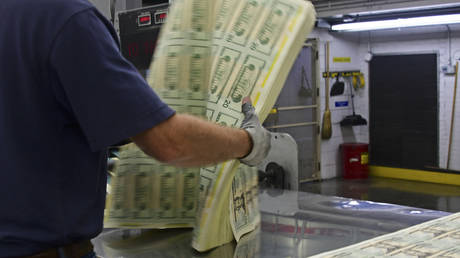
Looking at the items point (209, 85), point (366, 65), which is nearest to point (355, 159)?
point (366, 65)

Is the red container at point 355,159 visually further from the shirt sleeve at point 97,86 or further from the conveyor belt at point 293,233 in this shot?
the shirt sleeve at point 97,86

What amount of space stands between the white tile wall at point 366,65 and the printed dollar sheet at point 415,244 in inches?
→ 251

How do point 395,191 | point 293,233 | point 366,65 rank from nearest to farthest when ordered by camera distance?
1. point 293,233
2. point 395,191
3. point 366,65

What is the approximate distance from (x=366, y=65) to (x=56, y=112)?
8258mm

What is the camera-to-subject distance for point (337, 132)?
8.73 metres

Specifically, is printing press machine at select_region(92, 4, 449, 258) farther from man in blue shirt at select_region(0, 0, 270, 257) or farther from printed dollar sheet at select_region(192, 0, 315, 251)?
man in blue shirt at select_region(0, 0, 270, 257)

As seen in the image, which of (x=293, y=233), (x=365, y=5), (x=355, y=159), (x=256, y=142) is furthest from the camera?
(x=355, y=159)

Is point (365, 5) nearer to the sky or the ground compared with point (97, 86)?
nearer to the sky

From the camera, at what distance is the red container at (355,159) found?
27.8 feet

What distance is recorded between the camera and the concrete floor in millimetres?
6895

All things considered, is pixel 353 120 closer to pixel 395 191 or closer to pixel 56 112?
pixel 395 191

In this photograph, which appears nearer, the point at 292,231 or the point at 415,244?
the point at 415,244

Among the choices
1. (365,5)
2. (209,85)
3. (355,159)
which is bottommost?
(355,159)

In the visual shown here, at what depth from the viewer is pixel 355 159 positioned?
8484mm
